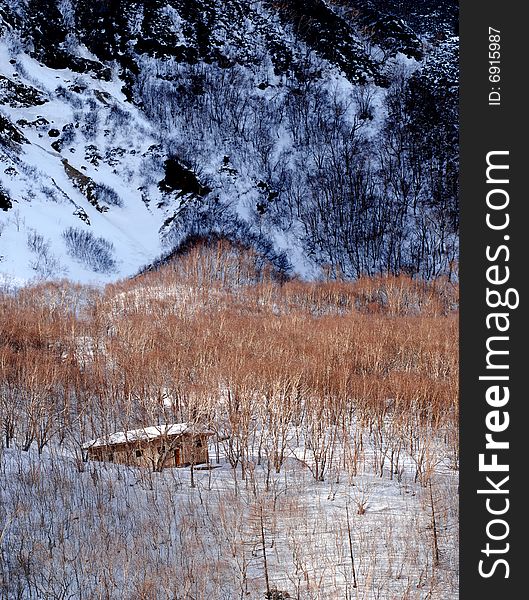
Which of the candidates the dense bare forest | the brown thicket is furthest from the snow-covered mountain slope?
the dense bare forest

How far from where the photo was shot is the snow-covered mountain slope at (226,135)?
2784 centimetres

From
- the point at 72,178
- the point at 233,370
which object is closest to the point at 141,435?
the point at 233,370

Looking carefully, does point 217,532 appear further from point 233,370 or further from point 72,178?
point 72,178

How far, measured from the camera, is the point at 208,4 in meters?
41.2

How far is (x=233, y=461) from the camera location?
8.05 metres

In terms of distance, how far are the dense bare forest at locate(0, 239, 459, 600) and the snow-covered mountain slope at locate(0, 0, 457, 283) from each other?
1121 cm

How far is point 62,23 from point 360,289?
2517 cm

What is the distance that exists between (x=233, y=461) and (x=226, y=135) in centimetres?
2978

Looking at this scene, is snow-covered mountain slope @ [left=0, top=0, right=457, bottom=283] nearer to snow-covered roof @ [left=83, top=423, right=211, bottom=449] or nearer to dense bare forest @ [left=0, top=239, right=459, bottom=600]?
dense bare forest @ [left=0, top=239, right=459, bottom=600]

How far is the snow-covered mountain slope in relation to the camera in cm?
2784

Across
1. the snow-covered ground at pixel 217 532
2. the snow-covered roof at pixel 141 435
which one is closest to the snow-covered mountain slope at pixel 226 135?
the snow-covered roof at pixel 141 435

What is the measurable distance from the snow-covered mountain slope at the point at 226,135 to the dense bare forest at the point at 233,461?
441 inches

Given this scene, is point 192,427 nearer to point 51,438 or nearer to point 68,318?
point 51,438

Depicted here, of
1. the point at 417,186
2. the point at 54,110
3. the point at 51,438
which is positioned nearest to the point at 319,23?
the point at 417,186
